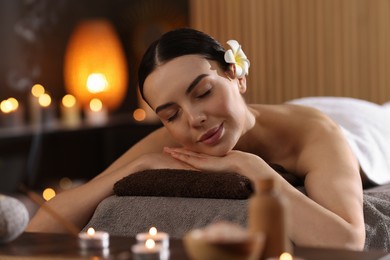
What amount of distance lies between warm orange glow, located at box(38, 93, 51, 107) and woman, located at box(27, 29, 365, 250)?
281 centimetres

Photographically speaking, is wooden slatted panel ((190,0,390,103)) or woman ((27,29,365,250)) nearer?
woman ((27,29,365,250))

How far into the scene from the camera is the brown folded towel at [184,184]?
6.22ft

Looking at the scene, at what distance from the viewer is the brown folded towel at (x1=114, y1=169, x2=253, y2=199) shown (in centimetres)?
190

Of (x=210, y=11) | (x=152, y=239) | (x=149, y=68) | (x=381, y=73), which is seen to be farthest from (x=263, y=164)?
(x=210, y=11)

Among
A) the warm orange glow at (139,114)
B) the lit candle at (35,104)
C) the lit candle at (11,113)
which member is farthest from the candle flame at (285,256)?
the warm orange glow at (139,114)

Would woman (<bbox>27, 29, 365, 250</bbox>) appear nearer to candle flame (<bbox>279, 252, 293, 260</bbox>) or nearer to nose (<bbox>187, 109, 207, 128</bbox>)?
nose (<bbox>187, 109, 207, 128</bbox>)

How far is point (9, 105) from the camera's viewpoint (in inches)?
190

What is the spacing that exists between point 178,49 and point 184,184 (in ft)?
1.01

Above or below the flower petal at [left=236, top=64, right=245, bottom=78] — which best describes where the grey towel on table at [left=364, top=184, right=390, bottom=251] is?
below

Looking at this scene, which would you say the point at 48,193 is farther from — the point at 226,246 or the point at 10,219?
the point at 226,246

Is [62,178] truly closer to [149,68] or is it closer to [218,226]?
[149,68]

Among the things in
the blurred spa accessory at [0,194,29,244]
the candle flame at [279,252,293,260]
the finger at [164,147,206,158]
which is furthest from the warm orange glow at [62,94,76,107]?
the candle flame at [279,252,293,260]

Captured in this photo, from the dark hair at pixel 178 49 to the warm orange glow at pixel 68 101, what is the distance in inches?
123

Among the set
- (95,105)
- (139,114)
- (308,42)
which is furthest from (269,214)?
(139,114)
